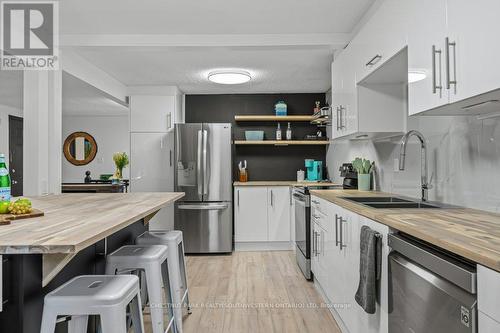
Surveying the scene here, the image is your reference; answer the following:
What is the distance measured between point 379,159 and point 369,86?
72 cm

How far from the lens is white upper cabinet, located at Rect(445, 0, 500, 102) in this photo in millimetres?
1199

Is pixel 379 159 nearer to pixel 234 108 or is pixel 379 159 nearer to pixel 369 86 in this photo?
pixel 369 86

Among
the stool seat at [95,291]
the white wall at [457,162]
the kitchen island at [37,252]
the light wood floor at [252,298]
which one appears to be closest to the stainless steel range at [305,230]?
the light wood floor at [252,298]

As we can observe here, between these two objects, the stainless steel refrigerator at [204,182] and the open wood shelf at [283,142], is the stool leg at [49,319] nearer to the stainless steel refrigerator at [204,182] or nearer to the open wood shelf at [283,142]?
the stainless steel refrigerator at [204,182]

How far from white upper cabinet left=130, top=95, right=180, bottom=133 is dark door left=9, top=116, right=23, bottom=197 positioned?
351 cm

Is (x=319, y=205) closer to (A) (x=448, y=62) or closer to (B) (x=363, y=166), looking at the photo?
(B) (x=363, y=166)

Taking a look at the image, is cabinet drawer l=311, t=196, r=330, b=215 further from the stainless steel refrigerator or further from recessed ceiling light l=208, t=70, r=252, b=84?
recessed ceiling light l=208, t=70, r=252, b=84

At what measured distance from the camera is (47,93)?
345 centimetres

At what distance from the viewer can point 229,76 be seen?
14.3ft

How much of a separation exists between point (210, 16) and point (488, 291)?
2.77m

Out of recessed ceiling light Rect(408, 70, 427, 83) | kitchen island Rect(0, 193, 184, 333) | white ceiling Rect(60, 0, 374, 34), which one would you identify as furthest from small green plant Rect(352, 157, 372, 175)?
kitchen island Rect(0, 193, 184, 333)

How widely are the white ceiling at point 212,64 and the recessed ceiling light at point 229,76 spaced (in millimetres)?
77

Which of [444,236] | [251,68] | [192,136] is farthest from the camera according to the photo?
[192,136]

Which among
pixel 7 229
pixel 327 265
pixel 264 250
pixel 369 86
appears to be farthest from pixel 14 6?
pixel 264 250
